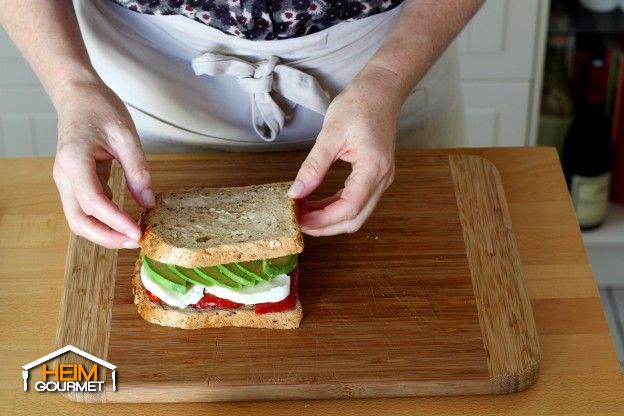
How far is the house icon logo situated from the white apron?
0.49 meters

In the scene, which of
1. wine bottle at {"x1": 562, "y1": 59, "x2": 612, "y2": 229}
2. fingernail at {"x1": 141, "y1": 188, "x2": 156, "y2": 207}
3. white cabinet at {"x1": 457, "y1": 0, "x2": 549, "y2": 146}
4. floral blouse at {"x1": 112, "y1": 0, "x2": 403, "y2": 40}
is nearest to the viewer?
fingernail at {"x1": 141, "y1": 188, "x2": 156, "y2": 207}

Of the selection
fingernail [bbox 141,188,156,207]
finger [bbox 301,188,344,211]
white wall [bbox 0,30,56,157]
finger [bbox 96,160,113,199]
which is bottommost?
white wall [bbox 0,30,56,157]

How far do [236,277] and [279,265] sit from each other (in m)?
0.06

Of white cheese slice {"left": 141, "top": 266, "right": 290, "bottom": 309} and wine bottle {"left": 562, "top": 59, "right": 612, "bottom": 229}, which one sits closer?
white cheese slice {"left": 141, "top": 266, "right": 290, "bottom": 309}

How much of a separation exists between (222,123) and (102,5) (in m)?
0.26

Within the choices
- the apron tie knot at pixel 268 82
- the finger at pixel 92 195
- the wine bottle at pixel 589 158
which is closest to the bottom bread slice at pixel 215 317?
the finger at pixel 92 195

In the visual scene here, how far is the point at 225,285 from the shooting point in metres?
1.31

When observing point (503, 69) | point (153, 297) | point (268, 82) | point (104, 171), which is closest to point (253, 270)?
point (153, 297)

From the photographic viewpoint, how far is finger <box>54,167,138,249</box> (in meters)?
1.27

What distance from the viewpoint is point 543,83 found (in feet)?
8.78

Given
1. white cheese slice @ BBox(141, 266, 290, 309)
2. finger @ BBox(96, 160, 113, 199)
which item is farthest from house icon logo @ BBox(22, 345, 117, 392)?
finger @ BBox(96, 160, 113, 199)

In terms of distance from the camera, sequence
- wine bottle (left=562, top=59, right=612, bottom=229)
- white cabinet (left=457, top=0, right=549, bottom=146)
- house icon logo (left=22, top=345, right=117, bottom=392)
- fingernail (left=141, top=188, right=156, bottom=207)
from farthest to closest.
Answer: wine bottle (left=562, top=59, right=612, bottom=229) → white cabinet (left=457, top=0, right=549, bottom=146) → fingernail (left=141, top=188, right=156, bottom=207) → house icon logo (left=22, top=345, right=117, bottom=392)

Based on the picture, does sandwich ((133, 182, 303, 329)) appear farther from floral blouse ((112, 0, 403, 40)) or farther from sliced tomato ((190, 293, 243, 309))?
floral blouse ((112, 0, 403, 40))

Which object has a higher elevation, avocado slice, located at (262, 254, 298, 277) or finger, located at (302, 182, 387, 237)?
finger, located at (302, 182, 387, 237)
